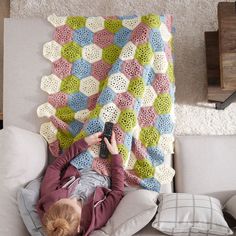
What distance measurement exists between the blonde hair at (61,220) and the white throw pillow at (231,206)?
1.93 ft

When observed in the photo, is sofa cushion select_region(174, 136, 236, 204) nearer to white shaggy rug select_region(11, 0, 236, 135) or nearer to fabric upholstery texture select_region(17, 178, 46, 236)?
white shaggy rug select_region(11, 0, 236, 135)

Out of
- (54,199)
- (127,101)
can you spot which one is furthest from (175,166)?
(54,199)

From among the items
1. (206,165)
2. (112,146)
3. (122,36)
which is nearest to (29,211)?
(112,146)

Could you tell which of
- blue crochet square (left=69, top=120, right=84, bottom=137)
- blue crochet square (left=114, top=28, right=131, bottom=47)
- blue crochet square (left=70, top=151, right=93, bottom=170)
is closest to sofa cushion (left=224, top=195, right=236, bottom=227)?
blue crochet square (left=70, top=151, right=93, bottom=170)

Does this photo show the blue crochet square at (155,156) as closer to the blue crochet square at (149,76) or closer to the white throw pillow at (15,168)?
the blue crochet square at (149,76)

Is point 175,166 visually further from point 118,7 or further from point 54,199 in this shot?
point 118,7

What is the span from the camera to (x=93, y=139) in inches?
60.2

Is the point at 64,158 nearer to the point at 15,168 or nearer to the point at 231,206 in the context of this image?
the point at 15,168

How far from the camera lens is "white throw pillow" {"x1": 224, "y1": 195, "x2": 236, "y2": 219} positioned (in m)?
1.37

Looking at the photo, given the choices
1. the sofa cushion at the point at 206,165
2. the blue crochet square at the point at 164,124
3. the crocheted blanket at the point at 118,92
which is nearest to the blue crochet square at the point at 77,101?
the crocheted blanket at the point at 118,92

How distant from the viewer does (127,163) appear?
1569 mm

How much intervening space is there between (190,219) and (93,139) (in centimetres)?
52

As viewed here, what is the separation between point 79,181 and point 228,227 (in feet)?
2.06

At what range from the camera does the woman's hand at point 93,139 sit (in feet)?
4.99
